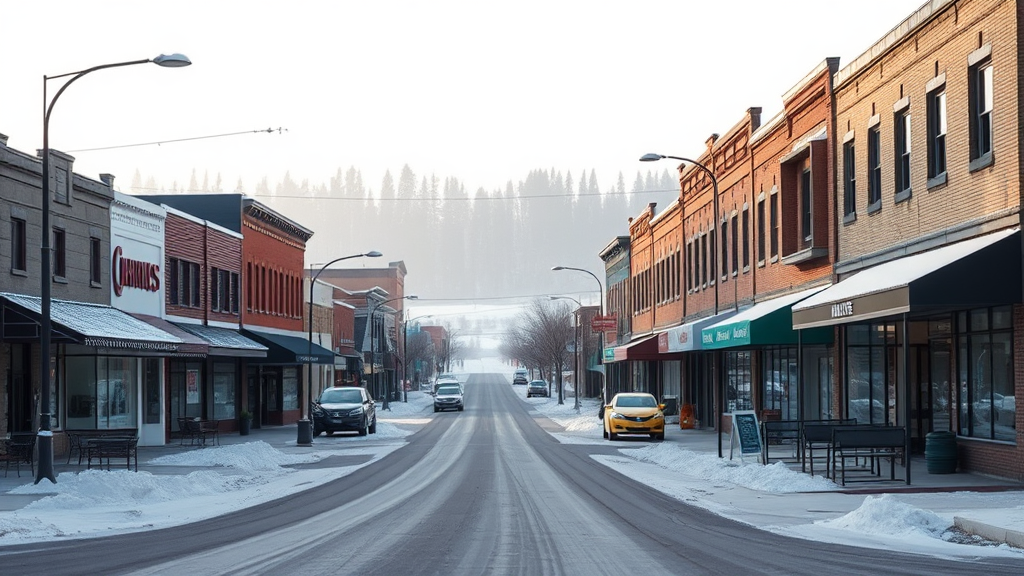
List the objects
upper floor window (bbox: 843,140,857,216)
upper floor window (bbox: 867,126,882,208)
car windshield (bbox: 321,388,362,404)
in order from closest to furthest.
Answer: upper floor window (bbox: 867,126,882,208) → upper floor window (bbox: 843,140,857,216) → car windshield (bbox: 321,388,362,404)

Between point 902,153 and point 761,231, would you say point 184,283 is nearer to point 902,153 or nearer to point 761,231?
point 761,231

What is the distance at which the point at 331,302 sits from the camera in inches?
2849

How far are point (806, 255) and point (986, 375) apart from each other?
30.6ft

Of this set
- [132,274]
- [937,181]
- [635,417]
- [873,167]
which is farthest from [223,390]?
[937,181]

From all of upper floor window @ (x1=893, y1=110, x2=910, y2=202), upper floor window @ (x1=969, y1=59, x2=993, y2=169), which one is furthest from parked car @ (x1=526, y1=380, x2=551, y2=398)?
upper floor window @ (x1=969, y1=59, x2=993, y2=169)

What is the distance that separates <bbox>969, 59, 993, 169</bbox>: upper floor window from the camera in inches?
810

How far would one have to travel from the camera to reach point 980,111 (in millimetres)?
20953

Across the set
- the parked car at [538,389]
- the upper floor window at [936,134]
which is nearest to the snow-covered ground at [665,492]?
the upper floor window at [936,134]

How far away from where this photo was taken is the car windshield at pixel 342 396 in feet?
152

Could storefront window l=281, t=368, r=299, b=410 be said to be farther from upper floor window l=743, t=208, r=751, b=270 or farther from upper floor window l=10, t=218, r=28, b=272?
upper floor window l=10, t=218, r=28, b=272

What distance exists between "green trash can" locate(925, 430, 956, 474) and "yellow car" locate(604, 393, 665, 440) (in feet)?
56.0

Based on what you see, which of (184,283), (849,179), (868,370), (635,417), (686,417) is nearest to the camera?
(868,370)

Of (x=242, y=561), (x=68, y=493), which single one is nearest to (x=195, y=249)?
(x=68, y=493)

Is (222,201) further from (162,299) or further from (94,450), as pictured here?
(94,450)
